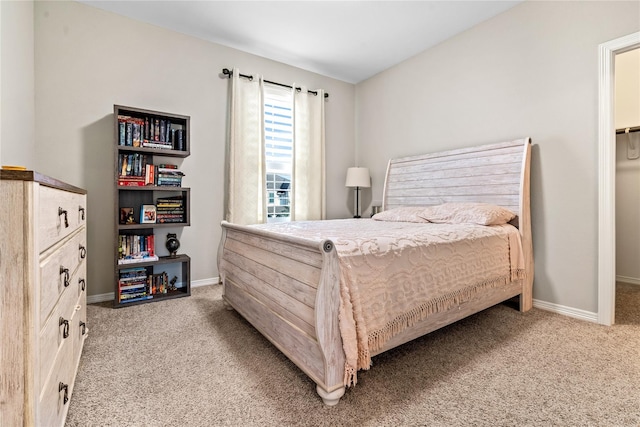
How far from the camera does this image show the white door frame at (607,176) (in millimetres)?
2107

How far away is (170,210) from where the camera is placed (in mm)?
2801

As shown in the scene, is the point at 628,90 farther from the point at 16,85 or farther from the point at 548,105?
the point at 16,85

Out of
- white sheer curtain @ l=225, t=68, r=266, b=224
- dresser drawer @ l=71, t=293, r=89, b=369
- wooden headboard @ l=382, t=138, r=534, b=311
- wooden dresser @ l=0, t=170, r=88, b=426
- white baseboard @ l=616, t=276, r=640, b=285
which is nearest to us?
wooden dresser @ l=0, t=170, r=88, b=426

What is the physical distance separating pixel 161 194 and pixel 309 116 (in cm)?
201

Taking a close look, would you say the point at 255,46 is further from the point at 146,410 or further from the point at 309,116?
the point at 146,410

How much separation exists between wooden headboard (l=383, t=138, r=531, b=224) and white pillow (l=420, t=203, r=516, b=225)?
18 cm

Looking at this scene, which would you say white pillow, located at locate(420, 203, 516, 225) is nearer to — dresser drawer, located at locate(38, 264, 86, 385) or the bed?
the bed

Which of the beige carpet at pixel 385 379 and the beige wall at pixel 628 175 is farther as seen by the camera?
the beige wall at pixel 628 175

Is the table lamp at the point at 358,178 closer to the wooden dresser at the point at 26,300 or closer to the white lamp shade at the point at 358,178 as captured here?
the white lamp shade at the point at 358,178

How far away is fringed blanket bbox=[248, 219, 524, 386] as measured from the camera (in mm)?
1297

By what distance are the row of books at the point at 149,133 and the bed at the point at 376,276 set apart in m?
1.10

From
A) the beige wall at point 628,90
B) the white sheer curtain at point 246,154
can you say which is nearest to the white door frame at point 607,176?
the beige wall at point 628,90

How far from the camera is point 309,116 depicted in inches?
150

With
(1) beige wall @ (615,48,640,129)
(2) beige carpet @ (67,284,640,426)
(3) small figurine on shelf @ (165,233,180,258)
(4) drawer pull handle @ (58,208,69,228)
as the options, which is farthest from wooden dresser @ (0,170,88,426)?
(1) beige wall @ (615,48,640,129)
